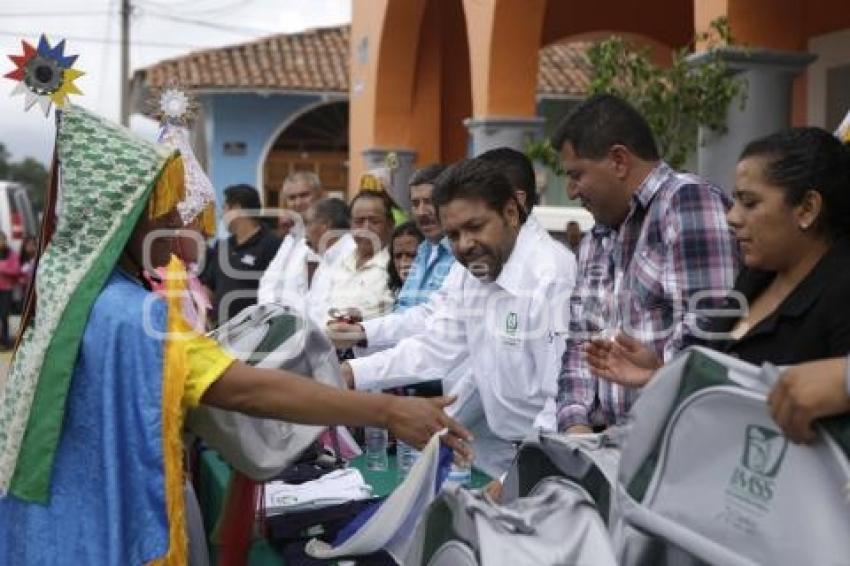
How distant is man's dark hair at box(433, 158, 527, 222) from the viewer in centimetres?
318

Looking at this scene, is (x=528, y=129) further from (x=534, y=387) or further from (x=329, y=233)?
(x=534, y=387)

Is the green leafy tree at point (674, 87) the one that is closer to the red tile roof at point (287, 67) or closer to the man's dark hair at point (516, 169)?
the man's dark hair at point (516, 169)

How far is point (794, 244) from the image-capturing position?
209 centimetres

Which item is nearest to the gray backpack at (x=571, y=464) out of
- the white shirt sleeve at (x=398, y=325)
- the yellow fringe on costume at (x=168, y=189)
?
the yellow fringe on costume at (x=168, y=189)

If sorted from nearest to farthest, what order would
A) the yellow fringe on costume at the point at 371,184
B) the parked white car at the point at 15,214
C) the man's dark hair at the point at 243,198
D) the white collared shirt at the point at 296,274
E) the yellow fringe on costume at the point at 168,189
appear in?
the yellow fringe on costume at the point at 168,189 → the white collared shirt at the point at 296,274 → the yellow fringe on costume at the point at 371,184 → the man's dark hair at the point at 243,198 → the parked white car at the point at 15,214

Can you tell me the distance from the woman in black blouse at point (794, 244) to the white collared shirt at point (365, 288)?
3.04 m

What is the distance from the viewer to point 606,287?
2932mm

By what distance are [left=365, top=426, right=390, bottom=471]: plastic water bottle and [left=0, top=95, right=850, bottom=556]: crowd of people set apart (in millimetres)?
190

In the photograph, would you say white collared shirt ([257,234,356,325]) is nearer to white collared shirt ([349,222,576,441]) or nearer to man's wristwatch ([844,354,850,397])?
white collared shirt ([349,222,576,441])

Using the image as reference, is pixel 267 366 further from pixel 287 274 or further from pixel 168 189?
pixel 287 274

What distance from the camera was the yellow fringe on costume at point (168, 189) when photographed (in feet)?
7.83

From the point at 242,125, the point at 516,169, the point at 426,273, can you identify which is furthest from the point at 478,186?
the point at 242,125

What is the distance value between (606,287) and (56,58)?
1.57m

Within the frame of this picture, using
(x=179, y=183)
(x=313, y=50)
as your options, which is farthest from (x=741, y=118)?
(x=313, y=50)
